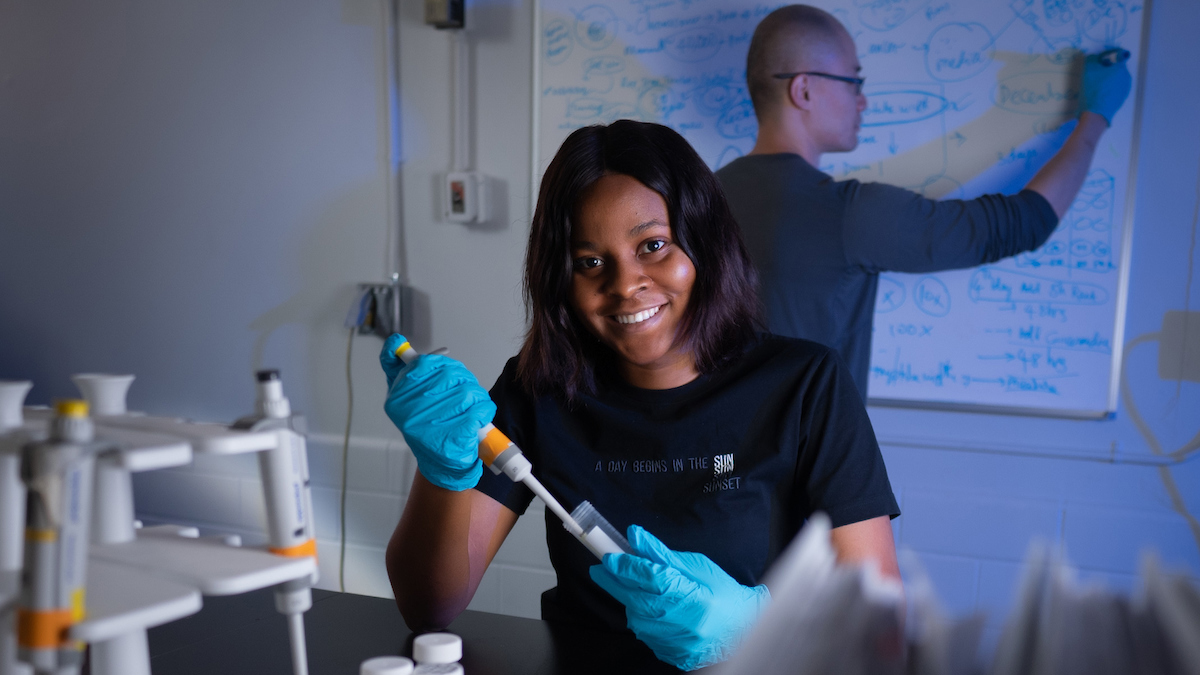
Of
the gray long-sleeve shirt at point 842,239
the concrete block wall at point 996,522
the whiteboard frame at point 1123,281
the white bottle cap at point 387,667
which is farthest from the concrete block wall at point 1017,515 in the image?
the white bottle cap at point 387,667

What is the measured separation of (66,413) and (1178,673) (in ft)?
2.00

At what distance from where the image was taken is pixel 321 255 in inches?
94.2

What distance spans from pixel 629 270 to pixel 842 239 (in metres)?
0.92

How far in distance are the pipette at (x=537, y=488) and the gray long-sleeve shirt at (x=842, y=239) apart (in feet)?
3.46

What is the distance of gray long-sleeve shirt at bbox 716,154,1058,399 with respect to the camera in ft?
6.05

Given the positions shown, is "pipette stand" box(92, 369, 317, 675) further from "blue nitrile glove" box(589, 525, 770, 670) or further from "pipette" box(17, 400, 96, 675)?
"blue nitrile glove" box(589, 525, 770, 670)

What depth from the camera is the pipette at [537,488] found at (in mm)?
978

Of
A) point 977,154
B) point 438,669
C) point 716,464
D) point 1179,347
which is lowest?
point 438,669

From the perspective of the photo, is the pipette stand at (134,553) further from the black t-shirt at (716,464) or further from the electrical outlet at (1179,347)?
the electrical outlet at (1179,347)

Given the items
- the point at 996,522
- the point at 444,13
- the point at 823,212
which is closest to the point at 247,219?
the point at 444,13

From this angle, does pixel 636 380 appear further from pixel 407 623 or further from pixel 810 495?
pixel 407 623

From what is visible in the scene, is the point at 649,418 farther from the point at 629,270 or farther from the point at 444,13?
the point at 444,13

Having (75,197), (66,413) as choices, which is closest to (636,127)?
(66,413)

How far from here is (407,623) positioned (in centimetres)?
109
